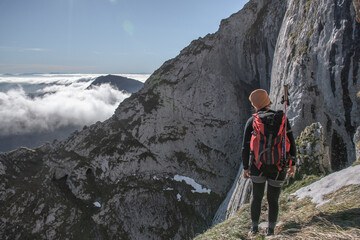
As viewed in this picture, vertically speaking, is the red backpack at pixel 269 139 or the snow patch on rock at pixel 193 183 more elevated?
the red backpack at pixel 269 139

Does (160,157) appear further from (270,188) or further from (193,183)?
(270,188)

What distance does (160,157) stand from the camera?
147ft

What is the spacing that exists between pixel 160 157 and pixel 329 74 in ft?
110

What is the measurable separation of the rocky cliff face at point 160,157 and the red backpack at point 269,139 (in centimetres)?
3679

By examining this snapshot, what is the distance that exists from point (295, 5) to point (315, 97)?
1499 centimetres

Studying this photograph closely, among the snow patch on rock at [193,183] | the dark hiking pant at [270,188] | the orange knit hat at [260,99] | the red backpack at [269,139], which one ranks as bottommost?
the snow patch on rock at [193,183]

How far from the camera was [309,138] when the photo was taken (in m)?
14.3

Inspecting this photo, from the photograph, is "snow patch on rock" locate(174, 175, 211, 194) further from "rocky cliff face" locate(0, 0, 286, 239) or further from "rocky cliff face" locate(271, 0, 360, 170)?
"rocky cliff face" locate(271, 0, 360, 170)

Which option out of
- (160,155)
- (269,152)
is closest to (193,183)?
(160,155)

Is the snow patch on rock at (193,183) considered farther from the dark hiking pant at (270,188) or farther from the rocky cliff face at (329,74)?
the dark hiking pant at (270,188)

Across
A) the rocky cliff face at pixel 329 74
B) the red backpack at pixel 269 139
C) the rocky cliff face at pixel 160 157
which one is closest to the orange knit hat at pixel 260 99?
the red backpack at pixel 269 139

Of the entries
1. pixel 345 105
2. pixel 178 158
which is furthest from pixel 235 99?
pixel 345 105

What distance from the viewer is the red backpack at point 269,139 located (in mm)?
4891

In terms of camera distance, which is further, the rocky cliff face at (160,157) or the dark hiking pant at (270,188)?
the rocky cliff face at (160,157)
